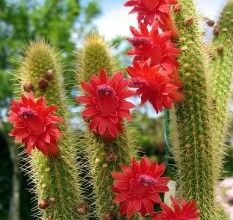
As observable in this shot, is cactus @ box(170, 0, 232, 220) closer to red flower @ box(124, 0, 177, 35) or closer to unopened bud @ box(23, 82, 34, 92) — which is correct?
red flower @ box(124, 0, 177, 35)

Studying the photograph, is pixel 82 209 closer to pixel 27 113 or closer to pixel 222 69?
pixel 27 113

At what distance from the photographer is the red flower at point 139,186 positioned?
8.30ft

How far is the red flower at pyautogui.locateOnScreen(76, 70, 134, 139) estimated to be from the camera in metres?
2.50

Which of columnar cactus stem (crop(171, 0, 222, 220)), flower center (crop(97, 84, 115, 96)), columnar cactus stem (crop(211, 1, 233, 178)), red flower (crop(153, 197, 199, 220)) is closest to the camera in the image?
flower center (crop(97, 84, 115, 96))

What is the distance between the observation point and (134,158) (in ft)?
8.56

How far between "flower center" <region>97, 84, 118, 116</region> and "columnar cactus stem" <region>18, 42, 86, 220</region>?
22 cm

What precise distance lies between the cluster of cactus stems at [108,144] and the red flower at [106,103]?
0.08 meters

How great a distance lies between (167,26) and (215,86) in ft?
1.60

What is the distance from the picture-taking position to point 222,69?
3191 mm

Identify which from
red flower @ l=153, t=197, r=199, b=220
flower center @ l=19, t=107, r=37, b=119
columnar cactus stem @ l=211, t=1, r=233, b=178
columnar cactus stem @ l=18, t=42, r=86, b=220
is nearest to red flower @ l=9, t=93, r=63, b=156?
flower center @ l=19, t=107, r=37, b=119

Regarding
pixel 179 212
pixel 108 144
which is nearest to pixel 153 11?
pixel 108 144

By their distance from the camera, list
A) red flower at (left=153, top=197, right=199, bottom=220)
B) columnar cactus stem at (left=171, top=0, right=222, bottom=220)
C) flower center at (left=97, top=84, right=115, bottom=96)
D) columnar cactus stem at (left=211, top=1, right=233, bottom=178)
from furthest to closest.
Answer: columnar cactus stem at (left=211, top=1, right=233, bottom=178) → columnar cactus stem at (left=171, top=0, right=222, bottom=220) → red flower at (left=153, top=197, right=199, bottom=220) → flower center at (left=97, top=84, right=115, bottom=96)

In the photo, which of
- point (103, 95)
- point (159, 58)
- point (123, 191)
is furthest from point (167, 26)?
point (123, 191)

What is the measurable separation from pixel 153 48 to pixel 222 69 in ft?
2.25
